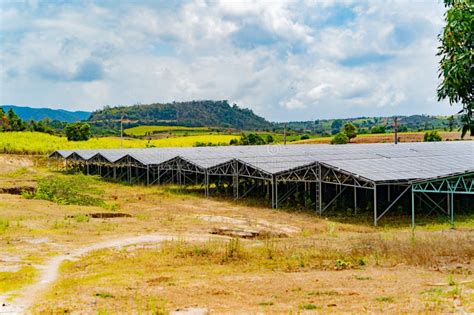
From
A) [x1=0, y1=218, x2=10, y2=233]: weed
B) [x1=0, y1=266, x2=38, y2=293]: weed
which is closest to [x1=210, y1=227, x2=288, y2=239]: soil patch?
[x1=0, y1=218, x2=10, y2=233]: weed

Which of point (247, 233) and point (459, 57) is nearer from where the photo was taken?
point (459, 57)

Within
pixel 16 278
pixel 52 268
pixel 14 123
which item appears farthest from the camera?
pixel 14 123

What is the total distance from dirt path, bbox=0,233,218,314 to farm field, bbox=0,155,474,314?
0.04 meters

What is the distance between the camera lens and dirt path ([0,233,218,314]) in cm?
1261

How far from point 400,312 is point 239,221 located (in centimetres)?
1843

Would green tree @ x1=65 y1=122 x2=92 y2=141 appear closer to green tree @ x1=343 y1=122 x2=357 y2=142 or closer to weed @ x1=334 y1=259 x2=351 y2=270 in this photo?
green tree @ x1=343 y1=122 x2=357 y2=142

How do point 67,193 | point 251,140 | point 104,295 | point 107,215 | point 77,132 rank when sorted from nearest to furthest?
point 104,295 → point 107,215 → point 67,193 → point 251,140 → point 77,132

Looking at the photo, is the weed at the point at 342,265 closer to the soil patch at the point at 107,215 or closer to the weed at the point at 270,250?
the weed at the point at 270,250

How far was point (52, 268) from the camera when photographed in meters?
17.1

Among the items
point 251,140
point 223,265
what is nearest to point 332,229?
point 223,265

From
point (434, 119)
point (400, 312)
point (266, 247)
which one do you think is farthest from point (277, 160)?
point (434, 119)

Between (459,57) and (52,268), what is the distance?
14.0 meters

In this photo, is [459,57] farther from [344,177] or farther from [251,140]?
[251,140]

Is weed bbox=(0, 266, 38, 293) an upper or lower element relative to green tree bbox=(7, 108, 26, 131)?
lower
